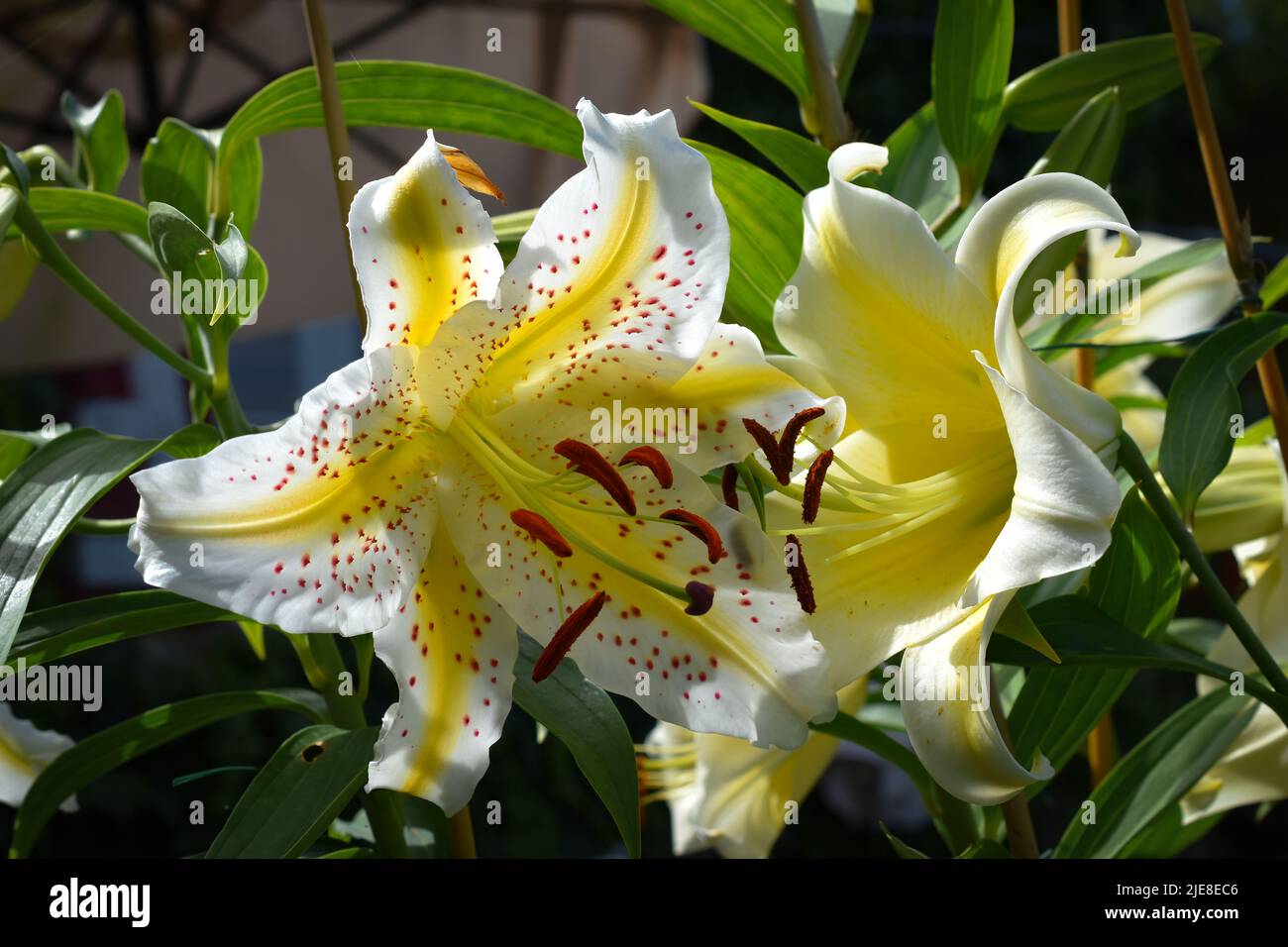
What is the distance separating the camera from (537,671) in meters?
0.41

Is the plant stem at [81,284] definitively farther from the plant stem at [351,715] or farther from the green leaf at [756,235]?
the green leaf at [756,235]

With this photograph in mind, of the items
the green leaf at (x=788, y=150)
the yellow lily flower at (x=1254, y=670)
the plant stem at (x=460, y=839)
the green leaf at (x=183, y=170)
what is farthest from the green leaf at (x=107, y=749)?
the yellow lily flower at (x=1254, y=670)

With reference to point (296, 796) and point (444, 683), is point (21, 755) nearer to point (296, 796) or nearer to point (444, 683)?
point (296, 796)

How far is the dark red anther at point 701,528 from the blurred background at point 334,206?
0.74ft

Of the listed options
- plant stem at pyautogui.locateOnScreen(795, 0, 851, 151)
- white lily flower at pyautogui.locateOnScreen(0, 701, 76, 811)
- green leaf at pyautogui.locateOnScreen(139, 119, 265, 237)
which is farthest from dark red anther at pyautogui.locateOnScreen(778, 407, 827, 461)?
white lily flower at pyautogui.locateOnScreen(0, 701, 76, 811)

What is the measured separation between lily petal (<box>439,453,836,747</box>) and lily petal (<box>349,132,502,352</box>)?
63mm

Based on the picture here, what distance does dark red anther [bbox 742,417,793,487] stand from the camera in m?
0.42

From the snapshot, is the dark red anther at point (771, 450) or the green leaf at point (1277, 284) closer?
the dark red anther at point (771, 450)

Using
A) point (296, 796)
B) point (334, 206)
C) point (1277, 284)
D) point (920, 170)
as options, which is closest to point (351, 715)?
point (296, 796)

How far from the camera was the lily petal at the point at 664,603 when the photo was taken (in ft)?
1.37

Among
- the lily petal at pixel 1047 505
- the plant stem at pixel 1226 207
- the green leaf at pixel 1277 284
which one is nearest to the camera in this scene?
the lily petal at pixel 1047 505

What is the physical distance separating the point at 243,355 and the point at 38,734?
3.41 meters

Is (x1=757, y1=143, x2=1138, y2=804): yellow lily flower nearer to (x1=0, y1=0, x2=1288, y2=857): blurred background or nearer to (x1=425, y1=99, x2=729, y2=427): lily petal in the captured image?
(x1=425, y1=99, x2=729, y2=427): lily petal
